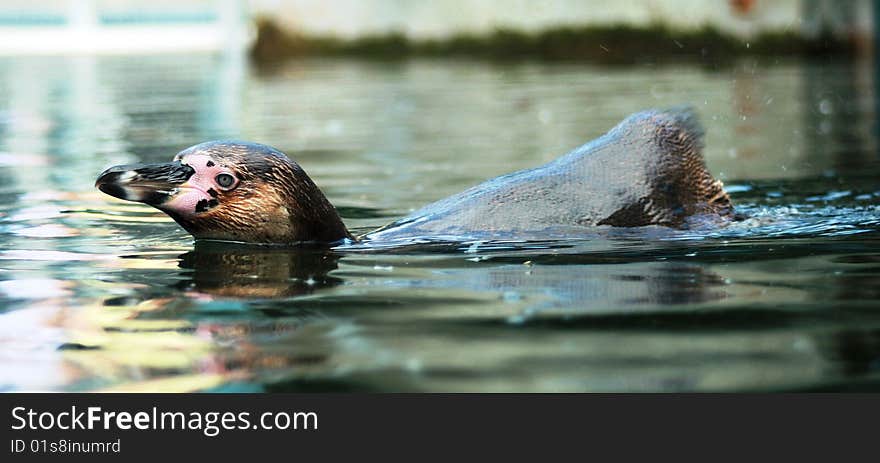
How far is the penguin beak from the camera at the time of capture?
14.9 ft

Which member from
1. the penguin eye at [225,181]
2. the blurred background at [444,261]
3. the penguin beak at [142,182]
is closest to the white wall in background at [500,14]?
the blurred background at [444,261]

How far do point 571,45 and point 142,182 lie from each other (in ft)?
52.3

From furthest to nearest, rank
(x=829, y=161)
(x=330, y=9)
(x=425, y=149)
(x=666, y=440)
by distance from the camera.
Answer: (x=330, y=9) → (x=425, y=149) → (x=829, y=161) → (x=666, y=440)

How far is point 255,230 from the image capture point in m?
4.78

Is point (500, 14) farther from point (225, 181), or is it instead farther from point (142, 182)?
point (142, 182)

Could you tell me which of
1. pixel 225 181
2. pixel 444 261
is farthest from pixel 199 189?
pixel 444 261

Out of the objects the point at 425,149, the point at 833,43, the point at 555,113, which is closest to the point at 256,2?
the point at 833,43

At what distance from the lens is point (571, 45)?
20.0 meters

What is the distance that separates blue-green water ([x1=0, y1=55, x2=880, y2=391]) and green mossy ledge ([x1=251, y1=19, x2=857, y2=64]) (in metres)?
9.28

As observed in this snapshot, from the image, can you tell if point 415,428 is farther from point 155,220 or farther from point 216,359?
point 155,220

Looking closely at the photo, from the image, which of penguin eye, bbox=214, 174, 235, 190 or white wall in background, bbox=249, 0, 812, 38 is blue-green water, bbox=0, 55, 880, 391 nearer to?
penguin eye, bbox=214, 174, 235, 190

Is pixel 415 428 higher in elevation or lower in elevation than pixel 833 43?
lower

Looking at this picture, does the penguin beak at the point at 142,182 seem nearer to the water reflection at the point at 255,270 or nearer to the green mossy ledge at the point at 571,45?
the water reflection at the point at 255,270

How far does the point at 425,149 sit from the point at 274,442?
6.39 meters
